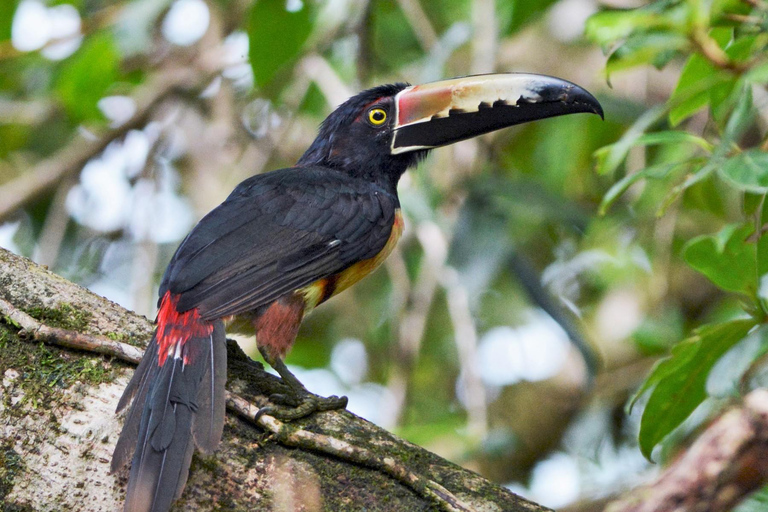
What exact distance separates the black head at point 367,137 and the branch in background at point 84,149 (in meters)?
1.52

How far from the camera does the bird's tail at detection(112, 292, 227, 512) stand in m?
1.73

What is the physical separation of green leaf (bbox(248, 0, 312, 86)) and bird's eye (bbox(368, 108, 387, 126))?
1.27ft

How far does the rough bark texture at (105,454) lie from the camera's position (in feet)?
5.76

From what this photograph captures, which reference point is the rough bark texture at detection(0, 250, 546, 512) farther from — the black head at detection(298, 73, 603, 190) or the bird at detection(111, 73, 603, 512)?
the black head at detection(298, 73, 603, 190)

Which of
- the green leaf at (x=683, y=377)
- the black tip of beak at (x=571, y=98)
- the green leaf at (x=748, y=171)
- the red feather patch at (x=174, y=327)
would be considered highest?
the black tip of beak at (x=571, y=98)

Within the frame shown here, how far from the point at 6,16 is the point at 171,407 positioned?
255 cm

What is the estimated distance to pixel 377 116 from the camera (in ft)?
11.2

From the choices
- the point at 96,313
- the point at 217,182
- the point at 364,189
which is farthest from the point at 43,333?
the point at 217,182

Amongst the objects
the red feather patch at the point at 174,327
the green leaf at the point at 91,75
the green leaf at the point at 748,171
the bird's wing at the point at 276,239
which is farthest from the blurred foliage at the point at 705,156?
the green leaf at the point at 91,75

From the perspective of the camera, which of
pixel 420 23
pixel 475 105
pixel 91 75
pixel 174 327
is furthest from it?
pixel 420 23

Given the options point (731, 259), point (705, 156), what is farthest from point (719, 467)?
point (705, 156)

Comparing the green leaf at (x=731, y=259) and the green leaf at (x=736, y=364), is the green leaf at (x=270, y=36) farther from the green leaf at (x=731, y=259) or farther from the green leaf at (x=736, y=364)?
the green leaf at (x=736, y=364)

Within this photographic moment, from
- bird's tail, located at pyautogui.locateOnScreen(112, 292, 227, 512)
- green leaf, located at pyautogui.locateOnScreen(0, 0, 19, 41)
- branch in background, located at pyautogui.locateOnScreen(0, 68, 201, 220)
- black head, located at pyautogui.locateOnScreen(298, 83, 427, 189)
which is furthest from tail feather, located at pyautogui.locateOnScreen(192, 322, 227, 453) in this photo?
branch in background, located at pyautogui.locateOnScreen(0, 68, 201, 220)

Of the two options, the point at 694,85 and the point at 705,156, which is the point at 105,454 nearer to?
the point at 705,156
